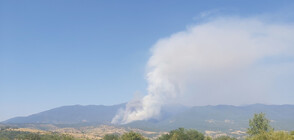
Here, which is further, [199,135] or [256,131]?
[199,135]

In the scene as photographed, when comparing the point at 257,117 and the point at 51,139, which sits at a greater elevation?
the point at 257,117

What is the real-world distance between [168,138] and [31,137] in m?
102

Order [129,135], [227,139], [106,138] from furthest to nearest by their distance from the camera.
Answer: [106,138] < [227,139] < [129,135]

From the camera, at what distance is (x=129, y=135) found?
444ft

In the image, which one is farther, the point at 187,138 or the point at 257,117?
the point at 187,138

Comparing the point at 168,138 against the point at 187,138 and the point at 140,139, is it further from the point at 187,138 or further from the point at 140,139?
the point at 140,139

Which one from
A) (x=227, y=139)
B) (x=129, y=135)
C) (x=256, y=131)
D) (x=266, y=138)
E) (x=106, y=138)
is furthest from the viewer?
(x=106, y=138)

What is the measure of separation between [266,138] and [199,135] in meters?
78.6

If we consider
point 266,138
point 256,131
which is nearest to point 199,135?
point 256,131

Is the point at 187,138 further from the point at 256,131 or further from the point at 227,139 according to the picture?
the point at 256,131

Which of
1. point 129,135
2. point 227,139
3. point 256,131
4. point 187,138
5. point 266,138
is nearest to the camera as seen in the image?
point 266,138

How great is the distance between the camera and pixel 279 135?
259 ft

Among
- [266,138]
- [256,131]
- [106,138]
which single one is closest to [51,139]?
[106,138]

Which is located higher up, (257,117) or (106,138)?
(257,117)
